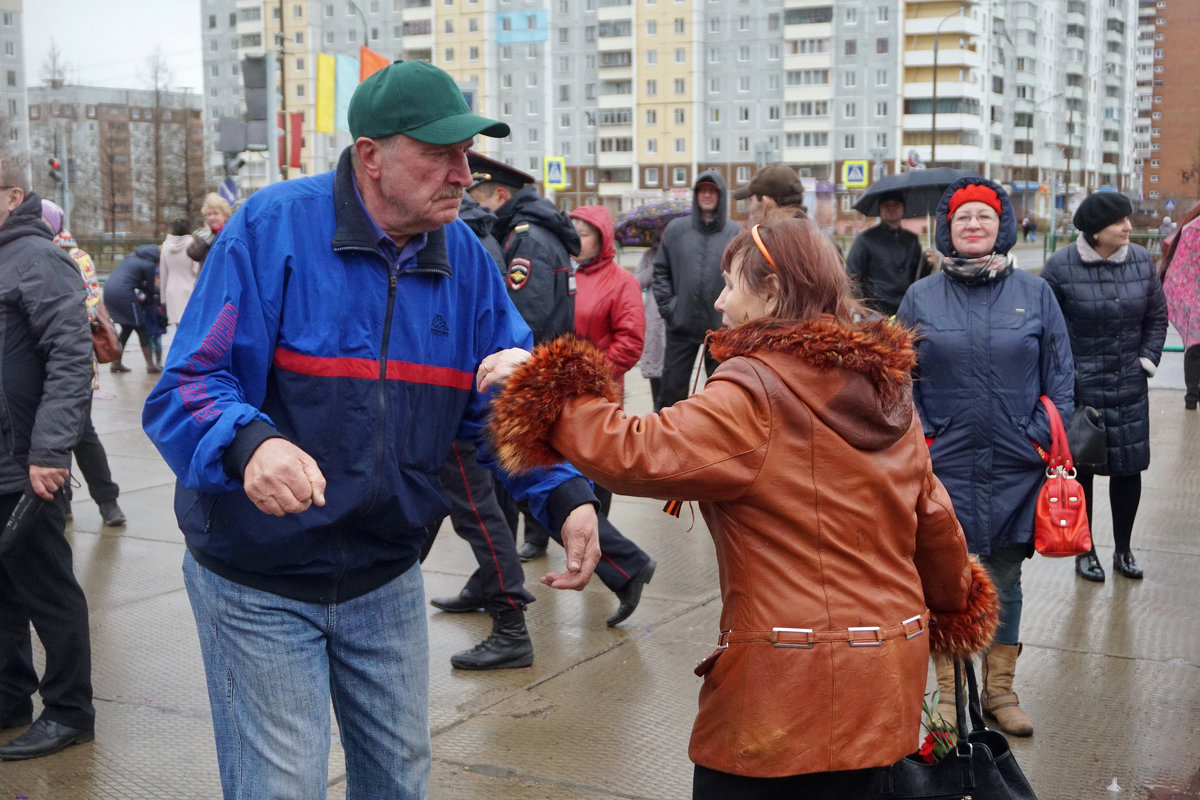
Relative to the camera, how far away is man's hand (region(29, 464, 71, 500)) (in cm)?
402

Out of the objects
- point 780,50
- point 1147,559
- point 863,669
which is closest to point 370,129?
point 863,669

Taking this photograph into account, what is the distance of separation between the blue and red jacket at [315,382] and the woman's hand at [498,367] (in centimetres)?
11

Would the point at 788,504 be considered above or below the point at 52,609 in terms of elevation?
above

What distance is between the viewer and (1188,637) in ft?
18.0

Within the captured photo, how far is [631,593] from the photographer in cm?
551

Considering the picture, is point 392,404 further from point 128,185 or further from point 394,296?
point 128,185

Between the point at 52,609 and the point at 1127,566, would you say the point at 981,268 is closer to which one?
the point at 1127,566

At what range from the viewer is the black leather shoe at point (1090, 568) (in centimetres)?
639

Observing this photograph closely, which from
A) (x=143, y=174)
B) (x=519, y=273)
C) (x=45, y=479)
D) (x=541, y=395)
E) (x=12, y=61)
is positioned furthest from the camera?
(x=12, y=61)

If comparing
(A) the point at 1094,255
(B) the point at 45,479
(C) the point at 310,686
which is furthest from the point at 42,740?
(A) the point at 1094,255

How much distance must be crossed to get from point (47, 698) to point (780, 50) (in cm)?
9943

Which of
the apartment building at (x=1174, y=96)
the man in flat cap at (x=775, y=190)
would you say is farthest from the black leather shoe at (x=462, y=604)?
the apartment building at (x=1174, y=96)

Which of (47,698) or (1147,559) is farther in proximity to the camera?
(1147,559)

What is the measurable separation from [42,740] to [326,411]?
7.97 ft
